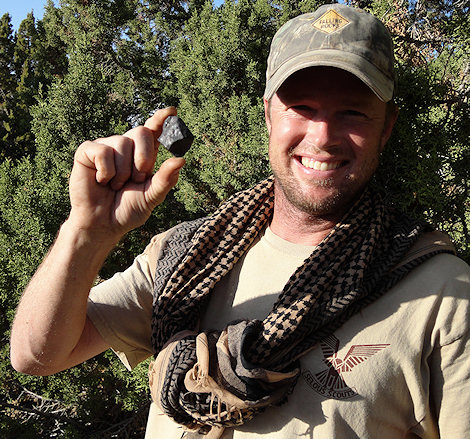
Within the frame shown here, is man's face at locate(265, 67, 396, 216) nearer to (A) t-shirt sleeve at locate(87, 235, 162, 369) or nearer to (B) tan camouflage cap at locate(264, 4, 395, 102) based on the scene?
(B) tan camouflage cap at locate(264, 4, 395, 102)

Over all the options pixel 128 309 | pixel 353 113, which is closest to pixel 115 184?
pixel 128 309

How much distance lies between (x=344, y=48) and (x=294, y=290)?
86 cm

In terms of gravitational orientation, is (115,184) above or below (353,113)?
below

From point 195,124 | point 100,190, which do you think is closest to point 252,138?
point 195,124

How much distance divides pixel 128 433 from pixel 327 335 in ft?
18.2

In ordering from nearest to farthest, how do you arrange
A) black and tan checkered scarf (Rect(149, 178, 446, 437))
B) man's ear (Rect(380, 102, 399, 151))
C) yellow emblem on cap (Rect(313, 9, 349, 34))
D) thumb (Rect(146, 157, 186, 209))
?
thumb (Rect(146, 157, 186, 209))
black and tan checkered scarf (Rect(149, 178, 446, 437))
yellow emblem on cap (Rect(313, 9, 349, 34))
man's ear (Rect(380, 102, 399, 151))

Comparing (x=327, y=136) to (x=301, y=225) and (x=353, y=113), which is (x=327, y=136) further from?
(x=301, y=225)

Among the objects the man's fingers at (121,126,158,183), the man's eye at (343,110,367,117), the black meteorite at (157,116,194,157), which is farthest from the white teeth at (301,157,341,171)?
the man's fingers at (121,126,158,183)

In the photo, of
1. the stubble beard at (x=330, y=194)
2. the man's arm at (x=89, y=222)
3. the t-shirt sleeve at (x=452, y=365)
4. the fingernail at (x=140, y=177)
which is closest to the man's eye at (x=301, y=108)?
the stubble beard at (x=330, y=194)

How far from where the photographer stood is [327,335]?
1.49 metres

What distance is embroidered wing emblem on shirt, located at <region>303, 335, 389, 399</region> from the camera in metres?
1.41

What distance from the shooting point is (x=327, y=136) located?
5.24ft

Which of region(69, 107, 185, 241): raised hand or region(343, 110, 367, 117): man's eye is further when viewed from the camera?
region(343, 110, 367, 117): man's eye

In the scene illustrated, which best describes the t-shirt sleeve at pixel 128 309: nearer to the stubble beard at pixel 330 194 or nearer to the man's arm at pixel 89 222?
the man's arm at pixel 89 222
